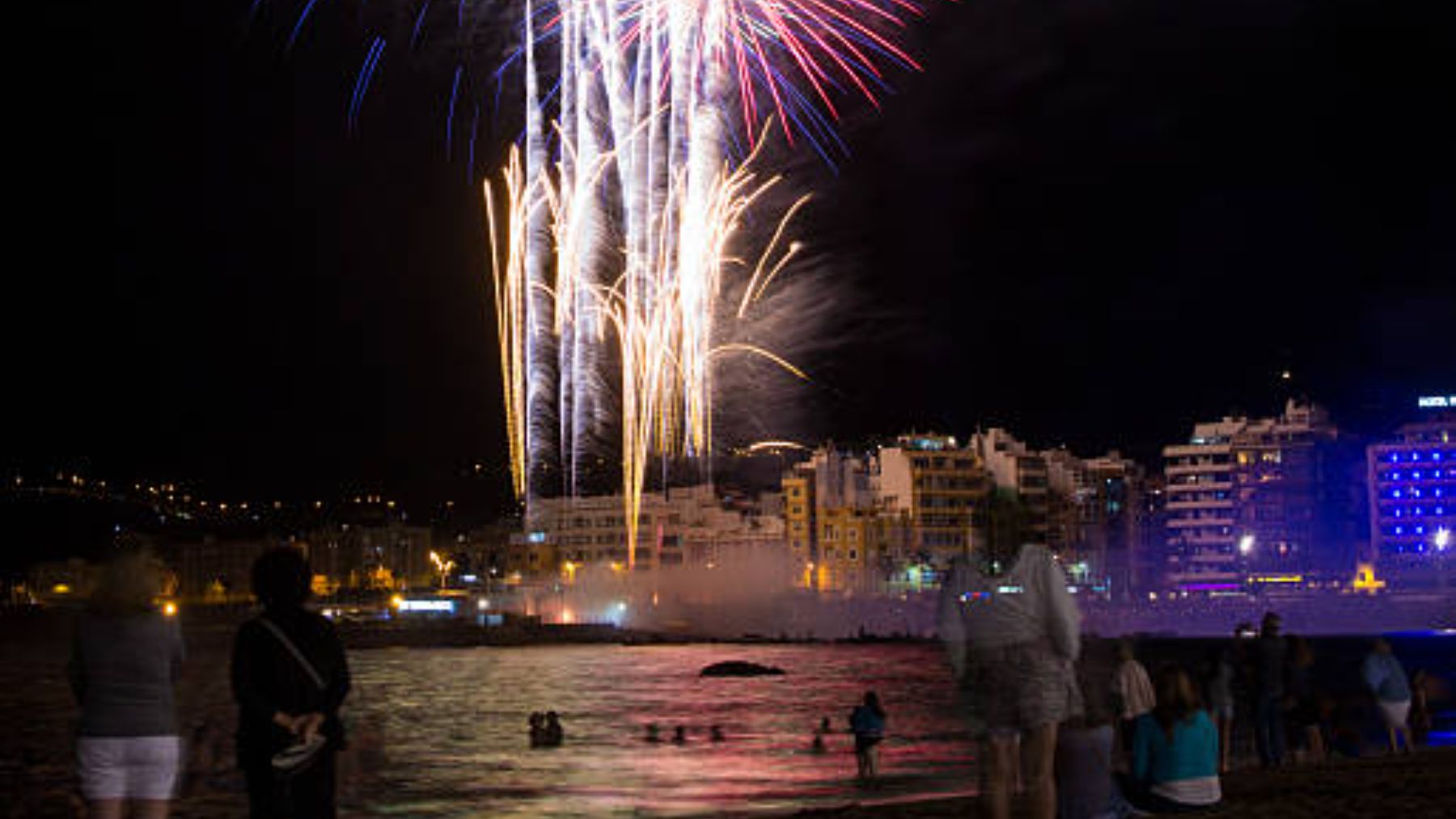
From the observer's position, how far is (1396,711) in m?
16.3

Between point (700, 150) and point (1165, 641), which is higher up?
point (700, 150)

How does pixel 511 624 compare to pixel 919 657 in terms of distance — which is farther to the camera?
pixel 511 624

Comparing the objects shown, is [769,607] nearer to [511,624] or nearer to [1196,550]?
[511,624]

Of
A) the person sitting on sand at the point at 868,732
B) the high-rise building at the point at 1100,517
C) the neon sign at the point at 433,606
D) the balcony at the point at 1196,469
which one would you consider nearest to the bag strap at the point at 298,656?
the person sitting on sand at the point at 868,732

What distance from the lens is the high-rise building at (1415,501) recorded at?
139m

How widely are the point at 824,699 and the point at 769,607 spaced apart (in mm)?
90013

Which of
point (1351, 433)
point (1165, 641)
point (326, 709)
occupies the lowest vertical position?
point (1165, 641)

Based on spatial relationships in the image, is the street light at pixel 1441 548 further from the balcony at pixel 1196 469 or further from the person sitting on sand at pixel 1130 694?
the person sitting on sand at pixel 1130 694

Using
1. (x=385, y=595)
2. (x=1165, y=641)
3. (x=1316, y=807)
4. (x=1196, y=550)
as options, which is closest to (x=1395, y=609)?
(x=1196, y=550)

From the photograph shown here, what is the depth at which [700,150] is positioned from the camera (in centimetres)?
4494

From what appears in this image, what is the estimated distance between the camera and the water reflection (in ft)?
59.4

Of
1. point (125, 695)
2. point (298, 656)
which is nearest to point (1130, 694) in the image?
point (298, 656)

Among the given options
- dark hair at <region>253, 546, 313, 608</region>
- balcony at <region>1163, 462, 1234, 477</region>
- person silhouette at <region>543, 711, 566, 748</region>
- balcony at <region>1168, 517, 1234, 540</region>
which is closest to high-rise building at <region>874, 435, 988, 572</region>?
balcony at <region>1163, 462, 1234, 477</region>

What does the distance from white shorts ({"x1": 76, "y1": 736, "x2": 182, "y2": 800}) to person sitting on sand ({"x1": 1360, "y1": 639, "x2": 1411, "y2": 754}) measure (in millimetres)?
12880
